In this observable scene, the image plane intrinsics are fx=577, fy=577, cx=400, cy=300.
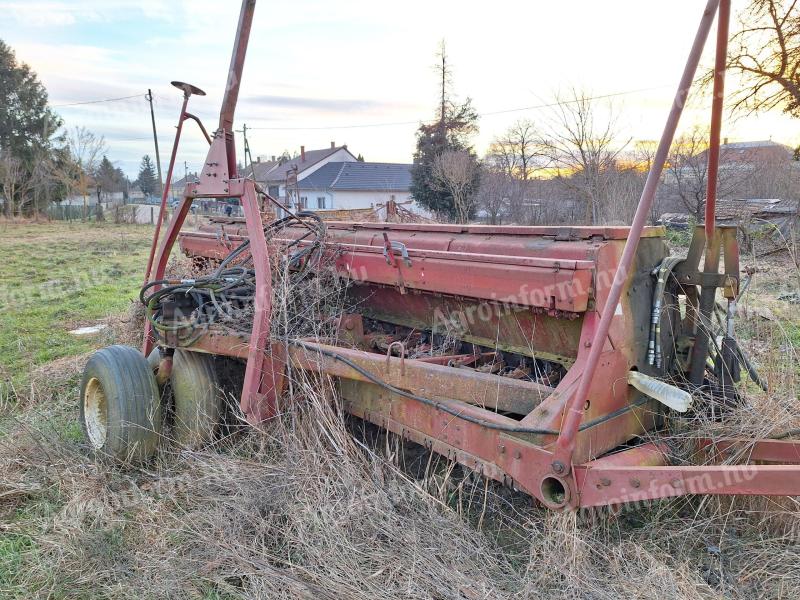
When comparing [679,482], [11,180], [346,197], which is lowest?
[679,482]

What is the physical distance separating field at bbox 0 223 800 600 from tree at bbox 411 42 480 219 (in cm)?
2172

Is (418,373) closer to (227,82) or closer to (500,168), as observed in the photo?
(227,82)

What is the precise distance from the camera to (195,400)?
3.42 metres

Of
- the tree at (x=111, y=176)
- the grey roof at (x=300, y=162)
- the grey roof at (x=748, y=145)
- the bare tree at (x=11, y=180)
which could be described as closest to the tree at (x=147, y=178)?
the tree at (x=111, y=176)

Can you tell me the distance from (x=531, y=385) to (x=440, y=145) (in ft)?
82.9

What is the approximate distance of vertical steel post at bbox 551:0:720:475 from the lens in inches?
63.6

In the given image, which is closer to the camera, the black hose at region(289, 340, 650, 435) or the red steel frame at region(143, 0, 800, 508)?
the red steel frame at region(143, 0, 800, 508)

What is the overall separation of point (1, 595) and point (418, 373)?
1.98 metres

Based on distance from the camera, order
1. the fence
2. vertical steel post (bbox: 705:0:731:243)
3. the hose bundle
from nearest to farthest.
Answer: vertical steel post (bbox: 705:0:731:243)
the hose bundle
the fence

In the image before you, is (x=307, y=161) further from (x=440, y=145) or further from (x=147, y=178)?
(x=147, y=178)

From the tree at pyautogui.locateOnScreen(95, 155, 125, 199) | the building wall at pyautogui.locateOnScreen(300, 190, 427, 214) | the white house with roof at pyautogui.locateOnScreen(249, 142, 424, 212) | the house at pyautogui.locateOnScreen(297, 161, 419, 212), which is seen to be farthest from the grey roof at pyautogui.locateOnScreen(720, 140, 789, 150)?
the tree at pyautogui.locateOnScreen(95, 155, 125, 199)

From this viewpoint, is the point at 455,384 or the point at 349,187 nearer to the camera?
the point at 455,384

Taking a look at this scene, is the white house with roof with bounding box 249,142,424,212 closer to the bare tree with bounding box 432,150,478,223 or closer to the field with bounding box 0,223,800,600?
the bare tree with bounding box 432,150,478,223

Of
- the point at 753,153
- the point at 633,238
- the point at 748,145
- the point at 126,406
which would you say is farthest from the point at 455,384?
the point at 748,145
